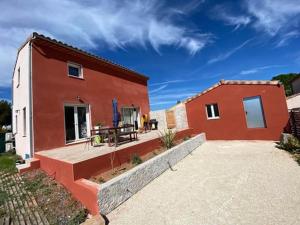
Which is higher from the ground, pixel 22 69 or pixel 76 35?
pixel 76 35

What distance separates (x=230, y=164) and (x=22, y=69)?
41.2ft

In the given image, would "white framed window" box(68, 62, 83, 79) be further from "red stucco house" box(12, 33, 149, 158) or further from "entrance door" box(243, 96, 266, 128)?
"entrance door" box(243, 96, 266, 128)

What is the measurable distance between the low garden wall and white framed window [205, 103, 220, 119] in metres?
7.45

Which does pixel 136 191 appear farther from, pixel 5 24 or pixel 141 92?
pixel 141 92

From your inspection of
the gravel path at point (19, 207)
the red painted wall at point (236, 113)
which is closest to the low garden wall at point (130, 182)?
the gravel path at point (19, 207)

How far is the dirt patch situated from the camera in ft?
12.5

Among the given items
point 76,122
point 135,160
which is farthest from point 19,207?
point 76,122

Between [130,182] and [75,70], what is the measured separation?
927cm

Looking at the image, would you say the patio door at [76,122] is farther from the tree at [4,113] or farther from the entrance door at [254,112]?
the tree at [4,113]

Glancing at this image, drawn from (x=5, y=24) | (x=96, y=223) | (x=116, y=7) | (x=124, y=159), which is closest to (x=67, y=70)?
(x=5, y=24)

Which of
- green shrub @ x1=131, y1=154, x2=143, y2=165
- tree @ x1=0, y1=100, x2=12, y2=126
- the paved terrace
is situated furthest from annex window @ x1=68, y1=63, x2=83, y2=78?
tree @ x1=0, y1=100, x2=12, y2=126

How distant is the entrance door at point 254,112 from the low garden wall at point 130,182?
792 centimetres

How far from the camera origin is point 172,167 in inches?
287

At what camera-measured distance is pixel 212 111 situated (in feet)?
45.9
